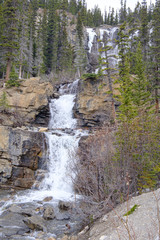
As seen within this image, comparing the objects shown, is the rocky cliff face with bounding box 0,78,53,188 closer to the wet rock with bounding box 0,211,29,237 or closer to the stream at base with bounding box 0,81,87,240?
the stream at base with bounding box 0,81,87,240

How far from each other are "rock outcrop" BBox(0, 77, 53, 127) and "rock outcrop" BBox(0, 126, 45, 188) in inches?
226

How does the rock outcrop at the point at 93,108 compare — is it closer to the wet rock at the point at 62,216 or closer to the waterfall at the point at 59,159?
the waterfall at the point at 59,159

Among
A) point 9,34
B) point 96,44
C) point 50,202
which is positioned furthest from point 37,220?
point 96,44

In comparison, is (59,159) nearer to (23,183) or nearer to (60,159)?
(60,159)

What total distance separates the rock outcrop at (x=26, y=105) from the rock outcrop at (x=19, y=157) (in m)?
5.74

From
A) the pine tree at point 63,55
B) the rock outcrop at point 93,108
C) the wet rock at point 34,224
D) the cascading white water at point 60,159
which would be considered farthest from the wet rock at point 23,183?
the pine tree at point 63,55

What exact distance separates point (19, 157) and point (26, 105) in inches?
366

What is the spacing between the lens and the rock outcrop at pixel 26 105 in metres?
22.4

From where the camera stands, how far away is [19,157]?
16.1m

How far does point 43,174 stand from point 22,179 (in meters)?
1.61

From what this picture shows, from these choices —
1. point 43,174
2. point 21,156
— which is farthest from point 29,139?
point 43,174

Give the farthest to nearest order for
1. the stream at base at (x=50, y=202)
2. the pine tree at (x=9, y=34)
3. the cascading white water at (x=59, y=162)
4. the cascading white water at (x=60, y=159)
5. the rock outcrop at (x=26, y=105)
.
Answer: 1. the pine tree at (x=9, y=34)
2. the rock outcrop at (x=26, y=105)
3. the cascading white water at (x=60, y=159)
4. the cascading white water at (x=59, y=162)
5. the stream at base at (x=50, y=202)

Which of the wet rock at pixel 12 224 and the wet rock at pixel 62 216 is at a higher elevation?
the wet rock at pixel 12 224

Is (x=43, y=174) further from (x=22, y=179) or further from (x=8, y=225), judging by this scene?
(x=8, y=225)
